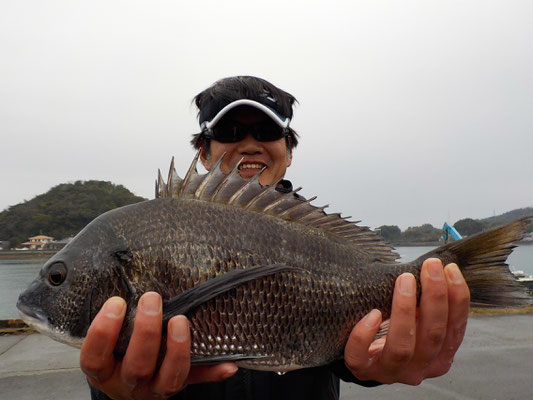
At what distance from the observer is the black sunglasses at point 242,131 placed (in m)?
2.95

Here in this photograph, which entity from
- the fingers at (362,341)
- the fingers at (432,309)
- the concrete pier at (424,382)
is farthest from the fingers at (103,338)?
the concrete pier at (424,382)

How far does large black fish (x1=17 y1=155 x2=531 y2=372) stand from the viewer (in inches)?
66.2

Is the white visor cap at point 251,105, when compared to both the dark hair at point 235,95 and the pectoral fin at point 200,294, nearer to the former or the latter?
the dark hair at point 235,95

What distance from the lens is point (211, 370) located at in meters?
1.76

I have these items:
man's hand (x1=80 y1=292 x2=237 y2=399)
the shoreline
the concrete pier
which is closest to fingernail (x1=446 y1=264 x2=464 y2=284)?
man's hand (x1=80 y1=292 x2=237 y2=399)

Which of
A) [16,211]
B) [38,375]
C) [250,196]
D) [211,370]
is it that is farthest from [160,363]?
[16,211]

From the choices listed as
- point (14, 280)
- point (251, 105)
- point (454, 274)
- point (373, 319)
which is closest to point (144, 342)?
point (373, 319)

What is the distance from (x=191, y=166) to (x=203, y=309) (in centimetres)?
74

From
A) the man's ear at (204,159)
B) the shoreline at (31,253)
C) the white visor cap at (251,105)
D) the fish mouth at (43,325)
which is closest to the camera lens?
the fish mouth at (43,325)

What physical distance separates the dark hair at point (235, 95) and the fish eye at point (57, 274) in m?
1.54

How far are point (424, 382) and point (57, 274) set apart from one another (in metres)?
5.17

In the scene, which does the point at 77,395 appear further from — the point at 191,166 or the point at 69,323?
the point at 191,166

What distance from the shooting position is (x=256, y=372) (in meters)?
2.31

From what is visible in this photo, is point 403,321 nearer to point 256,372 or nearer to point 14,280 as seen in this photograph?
point 256,372
